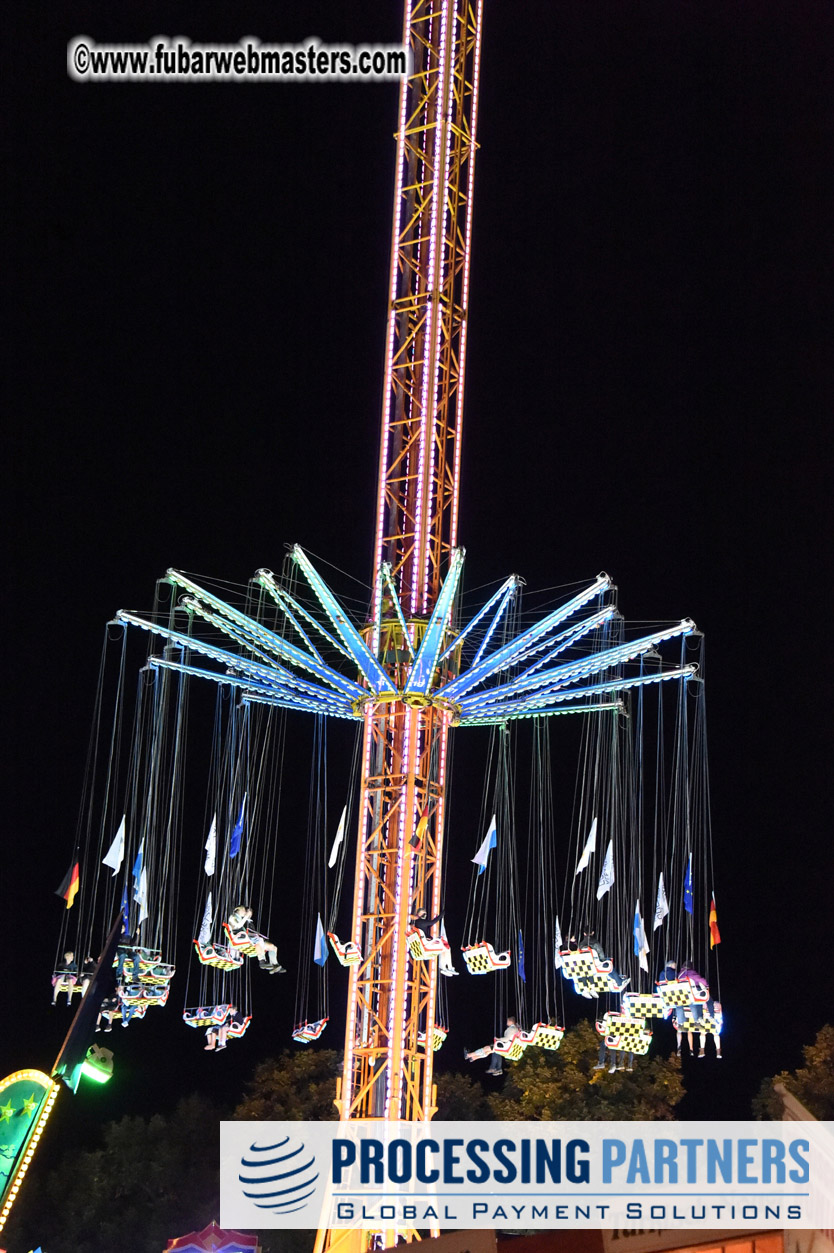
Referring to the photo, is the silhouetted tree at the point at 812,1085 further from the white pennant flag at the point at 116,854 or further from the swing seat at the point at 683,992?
the white pennant flag at the point at 116,854

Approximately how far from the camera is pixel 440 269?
22.1 meters

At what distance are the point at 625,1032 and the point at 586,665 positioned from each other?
486 centimetres

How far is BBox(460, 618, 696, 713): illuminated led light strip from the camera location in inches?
782

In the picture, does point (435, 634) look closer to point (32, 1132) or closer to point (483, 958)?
point (483, 958)

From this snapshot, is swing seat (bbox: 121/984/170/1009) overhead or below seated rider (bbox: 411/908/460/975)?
below

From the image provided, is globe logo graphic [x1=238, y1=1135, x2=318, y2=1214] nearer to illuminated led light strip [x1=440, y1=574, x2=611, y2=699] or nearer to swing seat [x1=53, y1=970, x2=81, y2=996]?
swing seat [x1=53, y1=970, x2=81, y2=996]

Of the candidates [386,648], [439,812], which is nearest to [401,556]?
[386,648]

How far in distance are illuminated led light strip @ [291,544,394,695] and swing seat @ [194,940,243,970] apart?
418cm

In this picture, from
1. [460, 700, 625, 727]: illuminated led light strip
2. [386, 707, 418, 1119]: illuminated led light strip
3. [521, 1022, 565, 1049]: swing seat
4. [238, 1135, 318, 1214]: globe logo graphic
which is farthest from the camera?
[238, 1135, 318, 1214]: globe logo graphic

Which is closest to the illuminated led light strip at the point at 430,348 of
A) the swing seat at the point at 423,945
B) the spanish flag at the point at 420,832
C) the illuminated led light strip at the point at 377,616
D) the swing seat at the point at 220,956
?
the illuminated led light strip at the point at 377,616

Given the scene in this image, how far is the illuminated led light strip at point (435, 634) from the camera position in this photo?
19219 mm

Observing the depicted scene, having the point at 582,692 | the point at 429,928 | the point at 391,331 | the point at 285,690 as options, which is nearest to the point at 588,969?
the point at 429,928

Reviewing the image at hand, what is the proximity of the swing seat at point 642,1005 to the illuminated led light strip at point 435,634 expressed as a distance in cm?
481

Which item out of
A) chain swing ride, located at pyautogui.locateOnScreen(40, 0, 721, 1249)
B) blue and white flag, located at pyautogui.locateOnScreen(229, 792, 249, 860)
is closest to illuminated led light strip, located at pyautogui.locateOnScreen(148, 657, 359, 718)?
chain swing ride, located at pyautogui.locateOnScreen(40, 0, 721, 1249)
